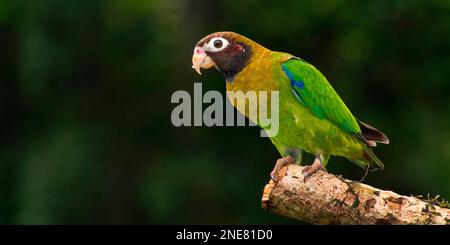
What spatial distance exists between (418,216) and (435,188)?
21.3 feet

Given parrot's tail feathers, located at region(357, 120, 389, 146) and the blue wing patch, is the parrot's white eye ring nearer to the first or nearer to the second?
the blue wing patch

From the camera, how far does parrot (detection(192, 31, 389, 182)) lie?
217 inches

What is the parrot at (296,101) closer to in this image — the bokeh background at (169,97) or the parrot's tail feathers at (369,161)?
the parrot's tail feathers at (369,161)

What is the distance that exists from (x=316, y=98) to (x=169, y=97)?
6.11m

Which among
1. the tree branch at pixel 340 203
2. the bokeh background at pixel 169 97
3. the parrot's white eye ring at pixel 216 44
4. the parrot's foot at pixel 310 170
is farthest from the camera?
the bokeh background at pixel 169 97

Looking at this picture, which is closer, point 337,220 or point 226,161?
point 337,220

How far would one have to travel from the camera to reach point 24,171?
1158cm

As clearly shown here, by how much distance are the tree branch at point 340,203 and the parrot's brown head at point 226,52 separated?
90 centimetres

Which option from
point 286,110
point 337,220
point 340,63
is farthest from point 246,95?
point 340,63

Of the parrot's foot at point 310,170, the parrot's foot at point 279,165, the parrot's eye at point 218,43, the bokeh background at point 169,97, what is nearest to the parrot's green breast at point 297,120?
the parrot's foot at point 279,165

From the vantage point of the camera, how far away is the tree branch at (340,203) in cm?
484

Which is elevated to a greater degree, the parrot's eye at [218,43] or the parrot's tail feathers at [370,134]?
the parrot's eye at [218,43]

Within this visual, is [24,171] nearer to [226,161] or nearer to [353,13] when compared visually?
[226,161]

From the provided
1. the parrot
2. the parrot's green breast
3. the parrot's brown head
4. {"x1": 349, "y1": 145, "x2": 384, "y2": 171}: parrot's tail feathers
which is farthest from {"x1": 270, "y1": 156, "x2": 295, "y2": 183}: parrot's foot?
the parrot's brown head
